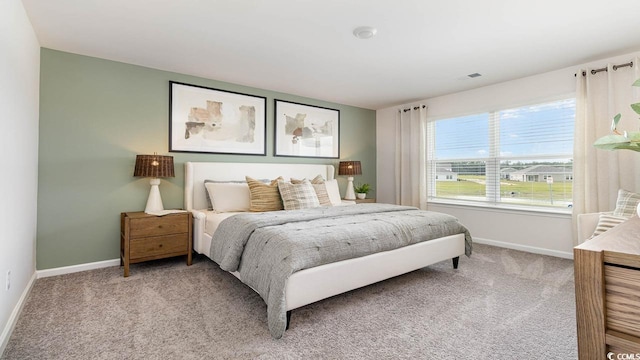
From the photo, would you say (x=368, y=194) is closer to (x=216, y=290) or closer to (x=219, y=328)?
(x=216, y=290)

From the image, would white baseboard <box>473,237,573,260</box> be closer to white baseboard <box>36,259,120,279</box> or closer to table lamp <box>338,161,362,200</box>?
table lamp <box>338,161,362,200</box>

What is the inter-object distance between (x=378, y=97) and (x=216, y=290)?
380cm

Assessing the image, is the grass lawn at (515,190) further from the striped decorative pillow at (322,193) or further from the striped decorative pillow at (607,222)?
the striped decorative pillow at (322,193)

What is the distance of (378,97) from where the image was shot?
16.4ft

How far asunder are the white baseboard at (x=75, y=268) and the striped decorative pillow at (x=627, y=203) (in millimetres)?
5194

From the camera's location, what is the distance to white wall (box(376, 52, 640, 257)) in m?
3.66

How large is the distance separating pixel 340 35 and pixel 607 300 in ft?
8.89

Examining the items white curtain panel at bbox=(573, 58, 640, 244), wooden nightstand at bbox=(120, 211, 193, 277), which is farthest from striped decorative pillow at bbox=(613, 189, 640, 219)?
wooden nightstand at bbox=(120, 211, 193, 277)

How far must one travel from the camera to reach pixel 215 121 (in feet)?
13.2

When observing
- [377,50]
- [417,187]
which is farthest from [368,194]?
[377,50]

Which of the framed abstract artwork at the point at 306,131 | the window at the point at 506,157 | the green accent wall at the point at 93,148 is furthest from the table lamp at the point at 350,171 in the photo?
the green accent wall at the point at 93,148

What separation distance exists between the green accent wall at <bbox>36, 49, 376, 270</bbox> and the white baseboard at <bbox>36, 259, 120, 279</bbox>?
0.04 metres

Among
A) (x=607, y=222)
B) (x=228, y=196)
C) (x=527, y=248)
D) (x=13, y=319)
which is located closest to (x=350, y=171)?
(x=228, y=196)

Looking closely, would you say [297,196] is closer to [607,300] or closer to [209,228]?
[209,228]
